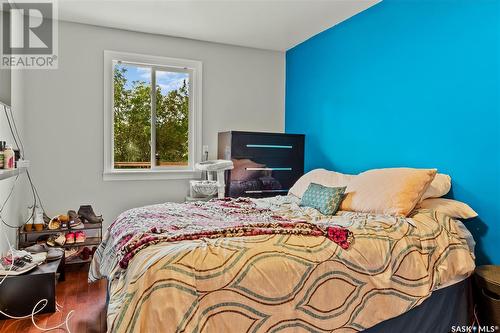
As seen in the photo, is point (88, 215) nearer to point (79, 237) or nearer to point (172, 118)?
point (79, 237)

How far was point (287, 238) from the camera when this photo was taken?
68.0 inches

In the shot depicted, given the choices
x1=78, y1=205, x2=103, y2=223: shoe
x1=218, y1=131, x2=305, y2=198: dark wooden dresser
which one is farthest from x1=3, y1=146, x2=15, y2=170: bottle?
x1=218, y1=131, x2=305, y2=198: dark wooden dresser

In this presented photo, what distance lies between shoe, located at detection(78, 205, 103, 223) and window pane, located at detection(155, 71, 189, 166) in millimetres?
935

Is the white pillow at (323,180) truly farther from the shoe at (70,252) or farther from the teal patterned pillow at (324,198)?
the shoe at (70,252)

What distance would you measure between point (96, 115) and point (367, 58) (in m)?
2.88

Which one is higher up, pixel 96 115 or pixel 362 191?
pixel 96 115

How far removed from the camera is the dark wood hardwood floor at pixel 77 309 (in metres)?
2.26

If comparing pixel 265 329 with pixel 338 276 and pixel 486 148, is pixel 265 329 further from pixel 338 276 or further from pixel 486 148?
pixel 486 148

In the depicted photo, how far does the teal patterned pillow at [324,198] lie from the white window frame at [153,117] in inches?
71.4

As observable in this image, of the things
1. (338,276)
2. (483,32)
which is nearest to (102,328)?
(338,276)

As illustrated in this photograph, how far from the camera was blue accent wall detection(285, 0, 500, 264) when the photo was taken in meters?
2.29

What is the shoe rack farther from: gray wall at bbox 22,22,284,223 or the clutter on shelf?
gray wall at bbox 22,22,284,223

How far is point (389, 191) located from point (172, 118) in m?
2.77

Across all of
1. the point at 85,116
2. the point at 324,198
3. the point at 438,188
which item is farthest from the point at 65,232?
the point at 438,188
